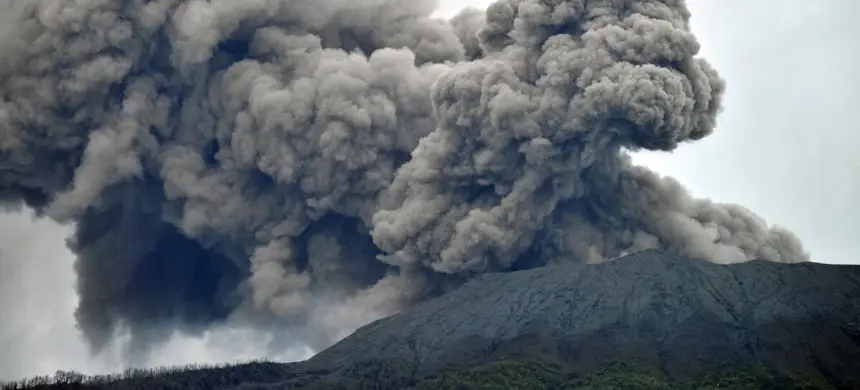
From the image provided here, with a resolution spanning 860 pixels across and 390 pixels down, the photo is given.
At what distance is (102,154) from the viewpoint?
83562 mm

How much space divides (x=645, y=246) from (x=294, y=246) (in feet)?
47.2

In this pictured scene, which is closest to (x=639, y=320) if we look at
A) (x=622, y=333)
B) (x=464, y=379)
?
(x=622, y=333)

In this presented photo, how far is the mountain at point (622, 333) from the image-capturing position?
251ft

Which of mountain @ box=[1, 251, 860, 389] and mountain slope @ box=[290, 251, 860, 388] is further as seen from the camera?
mountain slope @ box=[290, 251, 860, 388]

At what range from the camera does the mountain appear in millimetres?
76625

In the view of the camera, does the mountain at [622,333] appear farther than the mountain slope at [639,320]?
No

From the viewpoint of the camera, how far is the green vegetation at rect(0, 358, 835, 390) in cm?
7538

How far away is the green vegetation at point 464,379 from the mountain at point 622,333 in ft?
0.25

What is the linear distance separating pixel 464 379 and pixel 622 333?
734 cm

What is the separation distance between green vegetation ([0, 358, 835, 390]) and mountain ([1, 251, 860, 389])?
0.08 metres

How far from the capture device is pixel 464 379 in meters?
76.6

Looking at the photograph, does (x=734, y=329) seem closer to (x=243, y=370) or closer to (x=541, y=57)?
(x=541, y=57)

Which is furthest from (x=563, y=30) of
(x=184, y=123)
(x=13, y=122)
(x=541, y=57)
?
(x=13, y=122)

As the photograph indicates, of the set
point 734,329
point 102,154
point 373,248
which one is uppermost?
point 102,154
